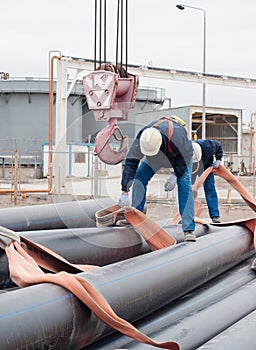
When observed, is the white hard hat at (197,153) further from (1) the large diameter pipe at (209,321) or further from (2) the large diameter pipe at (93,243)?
(1) the large diameter pipe at (209,321)

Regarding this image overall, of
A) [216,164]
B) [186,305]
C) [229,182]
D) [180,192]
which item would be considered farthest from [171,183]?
[186,305]

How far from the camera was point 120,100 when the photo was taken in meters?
4.65

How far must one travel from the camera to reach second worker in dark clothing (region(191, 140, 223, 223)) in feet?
21.5

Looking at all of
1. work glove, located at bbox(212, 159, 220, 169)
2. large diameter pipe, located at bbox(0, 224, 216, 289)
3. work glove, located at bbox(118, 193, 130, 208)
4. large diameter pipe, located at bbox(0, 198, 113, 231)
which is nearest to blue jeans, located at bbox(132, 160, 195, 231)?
work glove, located at bbox(118, 193, 130, 208)

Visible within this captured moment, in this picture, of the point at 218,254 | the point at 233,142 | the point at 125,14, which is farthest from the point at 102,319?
the point at 233,142

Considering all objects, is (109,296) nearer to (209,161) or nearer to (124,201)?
(124,201)

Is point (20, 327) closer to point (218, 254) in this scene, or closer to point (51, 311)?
point (51, 311)

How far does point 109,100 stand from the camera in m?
4.43

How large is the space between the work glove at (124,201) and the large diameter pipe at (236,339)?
6.54ft

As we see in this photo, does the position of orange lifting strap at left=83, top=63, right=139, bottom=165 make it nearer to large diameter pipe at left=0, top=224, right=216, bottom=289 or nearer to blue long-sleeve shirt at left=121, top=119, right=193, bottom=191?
blue long-sleeve shirt at left=121, top=119, right=193, bottom=191

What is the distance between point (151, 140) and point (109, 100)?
50 cm

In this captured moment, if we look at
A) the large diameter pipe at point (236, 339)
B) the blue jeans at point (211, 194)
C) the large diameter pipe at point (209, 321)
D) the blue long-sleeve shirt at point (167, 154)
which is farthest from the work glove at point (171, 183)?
the large diameter pipe at point (236, 339)

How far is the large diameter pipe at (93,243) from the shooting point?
408 cm

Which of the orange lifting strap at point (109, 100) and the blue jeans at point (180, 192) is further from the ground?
the orange lifting strap at point (109, 100)
